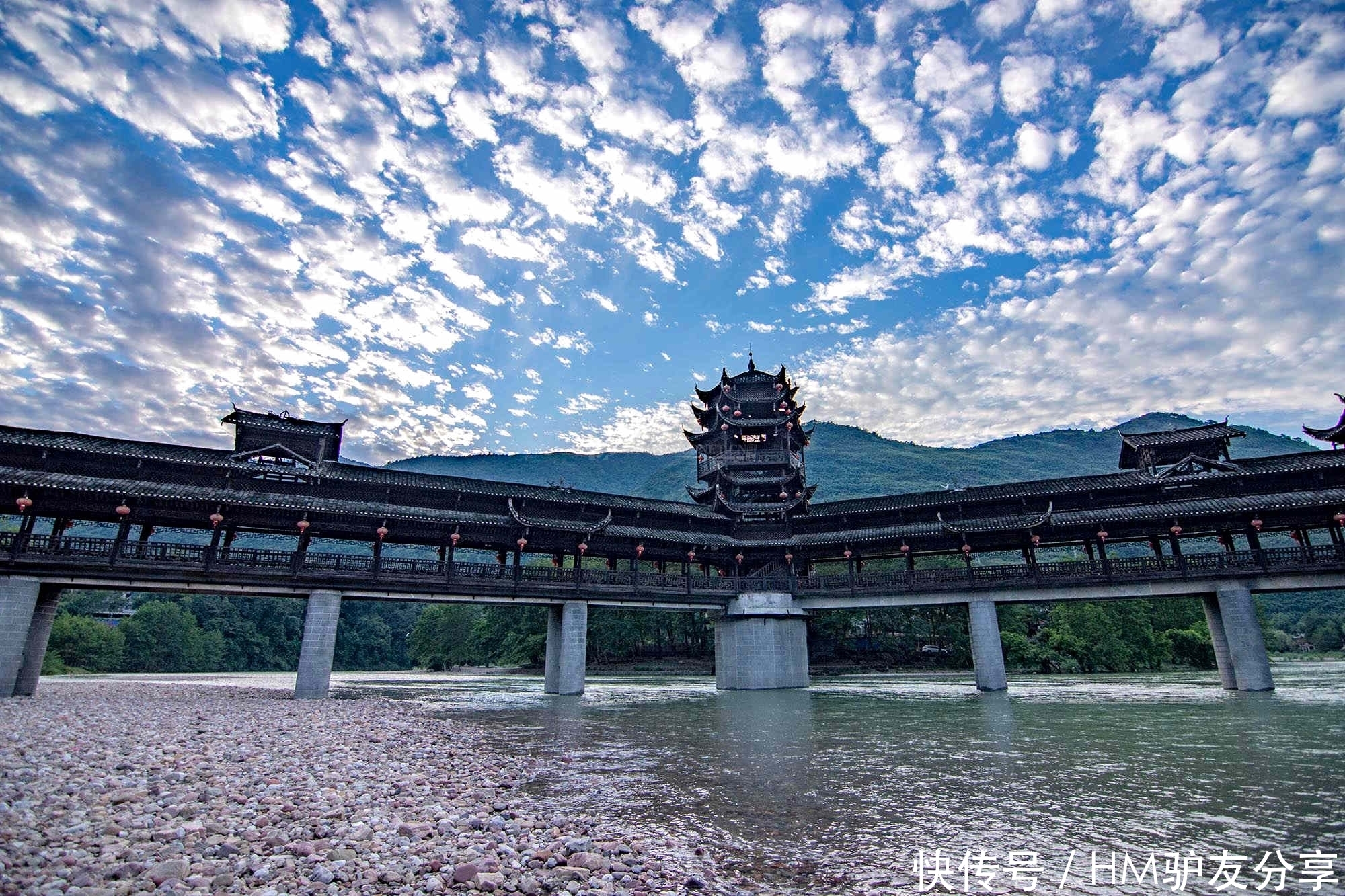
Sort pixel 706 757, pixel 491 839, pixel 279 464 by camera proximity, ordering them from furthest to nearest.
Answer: pixel 279 464 < pixel 706 757 < pixel 491 839

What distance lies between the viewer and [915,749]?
1579cm

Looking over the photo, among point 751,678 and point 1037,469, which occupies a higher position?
point 1037,469

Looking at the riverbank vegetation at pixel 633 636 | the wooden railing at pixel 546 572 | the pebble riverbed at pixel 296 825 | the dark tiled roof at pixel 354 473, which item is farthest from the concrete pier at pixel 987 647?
the pebble riverbed at pixel 296 825

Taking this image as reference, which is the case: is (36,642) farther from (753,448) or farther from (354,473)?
(753,448)

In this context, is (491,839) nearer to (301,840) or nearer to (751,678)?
(301,840)

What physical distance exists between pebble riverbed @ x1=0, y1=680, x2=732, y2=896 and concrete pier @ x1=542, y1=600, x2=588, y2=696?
1952 cm

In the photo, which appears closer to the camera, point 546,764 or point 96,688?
point 546,764

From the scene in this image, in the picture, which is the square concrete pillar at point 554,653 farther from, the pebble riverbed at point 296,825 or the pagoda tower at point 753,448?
the pebble riverbed at point 296,825

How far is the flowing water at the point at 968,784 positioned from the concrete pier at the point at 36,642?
16.5 meters

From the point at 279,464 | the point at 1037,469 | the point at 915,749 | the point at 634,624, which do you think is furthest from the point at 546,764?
the point at 1037,469

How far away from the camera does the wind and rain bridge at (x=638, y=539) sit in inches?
1036

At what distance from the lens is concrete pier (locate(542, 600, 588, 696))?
34.0 m

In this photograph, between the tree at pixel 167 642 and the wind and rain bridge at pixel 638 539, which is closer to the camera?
the wind and rain bridge at pixel 638 539

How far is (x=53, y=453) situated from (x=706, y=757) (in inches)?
1176
